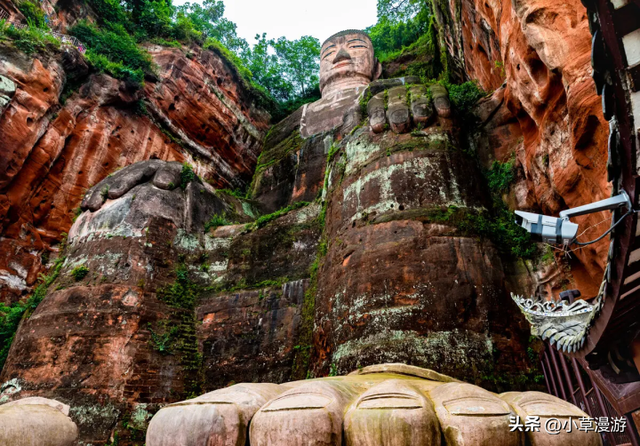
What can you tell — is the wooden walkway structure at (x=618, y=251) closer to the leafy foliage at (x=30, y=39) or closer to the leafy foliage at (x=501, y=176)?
the leafy foliage at (x=501, y=176)

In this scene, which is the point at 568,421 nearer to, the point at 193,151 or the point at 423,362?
the point at 423,362

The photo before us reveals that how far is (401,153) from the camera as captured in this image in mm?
9453

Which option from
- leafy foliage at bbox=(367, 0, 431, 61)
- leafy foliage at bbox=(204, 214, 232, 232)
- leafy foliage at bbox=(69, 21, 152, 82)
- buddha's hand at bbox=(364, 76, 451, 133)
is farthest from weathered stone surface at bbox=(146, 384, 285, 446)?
leafy foliage at bbox=(367, 0, 431, 61)

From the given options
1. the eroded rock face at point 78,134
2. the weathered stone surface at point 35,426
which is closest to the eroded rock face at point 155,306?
the eroded rock face at point 78,134

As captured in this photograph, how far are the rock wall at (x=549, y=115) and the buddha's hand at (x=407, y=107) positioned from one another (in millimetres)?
1242

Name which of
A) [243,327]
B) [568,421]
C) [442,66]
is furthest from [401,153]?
[442,66]

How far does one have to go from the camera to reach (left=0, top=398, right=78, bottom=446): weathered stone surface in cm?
323

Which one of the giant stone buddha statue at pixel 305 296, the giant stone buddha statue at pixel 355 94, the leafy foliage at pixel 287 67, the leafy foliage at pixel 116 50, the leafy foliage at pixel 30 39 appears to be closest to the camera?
the giant stone buddha statue at pixel 305 296

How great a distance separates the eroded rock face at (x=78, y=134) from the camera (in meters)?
12.7

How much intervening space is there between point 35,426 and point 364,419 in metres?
2.50

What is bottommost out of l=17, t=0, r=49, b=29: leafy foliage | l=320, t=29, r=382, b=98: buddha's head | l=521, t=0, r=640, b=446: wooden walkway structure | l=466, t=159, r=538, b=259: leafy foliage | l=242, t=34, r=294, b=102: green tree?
l=521, t=0, r=640, b=446: wooden walkway structure

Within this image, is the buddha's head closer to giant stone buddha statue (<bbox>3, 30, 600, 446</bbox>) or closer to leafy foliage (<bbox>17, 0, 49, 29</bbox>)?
giant stone buddha statue (<bbox>3, 30, 600, 446</bbox>)

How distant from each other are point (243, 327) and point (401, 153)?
204 inches

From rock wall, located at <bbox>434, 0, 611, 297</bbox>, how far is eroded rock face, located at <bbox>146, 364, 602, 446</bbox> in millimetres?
2903
